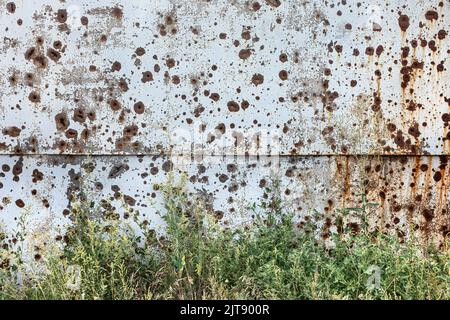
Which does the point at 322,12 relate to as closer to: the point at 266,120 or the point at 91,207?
the point at 266,120

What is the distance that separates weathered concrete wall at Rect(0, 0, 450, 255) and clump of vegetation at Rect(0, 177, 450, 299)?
0.46 feet

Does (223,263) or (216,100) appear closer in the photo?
(223,263)

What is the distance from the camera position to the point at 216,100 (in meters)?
3.86

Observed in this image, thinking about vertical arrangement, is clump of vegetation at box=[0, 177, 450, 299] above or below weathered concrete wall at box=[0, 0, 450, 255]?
below

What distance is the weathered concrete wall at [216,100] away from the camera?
3.83 metres

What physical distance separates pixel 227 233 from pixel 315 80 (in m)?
1.07

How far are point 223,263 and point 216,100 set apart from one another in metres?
0.98

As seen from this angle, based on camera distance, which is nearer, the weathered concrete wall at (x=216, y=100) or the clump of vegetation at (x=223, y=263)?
the clump of vegetation at (x=223, y=263)

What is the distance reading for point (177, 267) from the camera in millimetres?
3523

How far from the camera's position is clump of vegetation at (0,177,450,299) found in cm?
336

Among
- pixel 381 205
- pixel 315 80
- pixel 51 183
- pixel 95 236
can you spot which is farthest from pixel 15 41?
pixel 381 205

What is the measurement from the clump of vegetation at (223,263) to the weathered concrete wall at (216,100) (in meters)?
0.14

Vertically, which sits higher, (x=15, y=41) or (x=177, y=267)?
(x=15, y=41)

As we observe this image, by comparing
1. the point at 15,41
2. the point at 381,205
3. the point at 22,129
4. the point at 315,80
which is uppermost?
the point at 15,41
